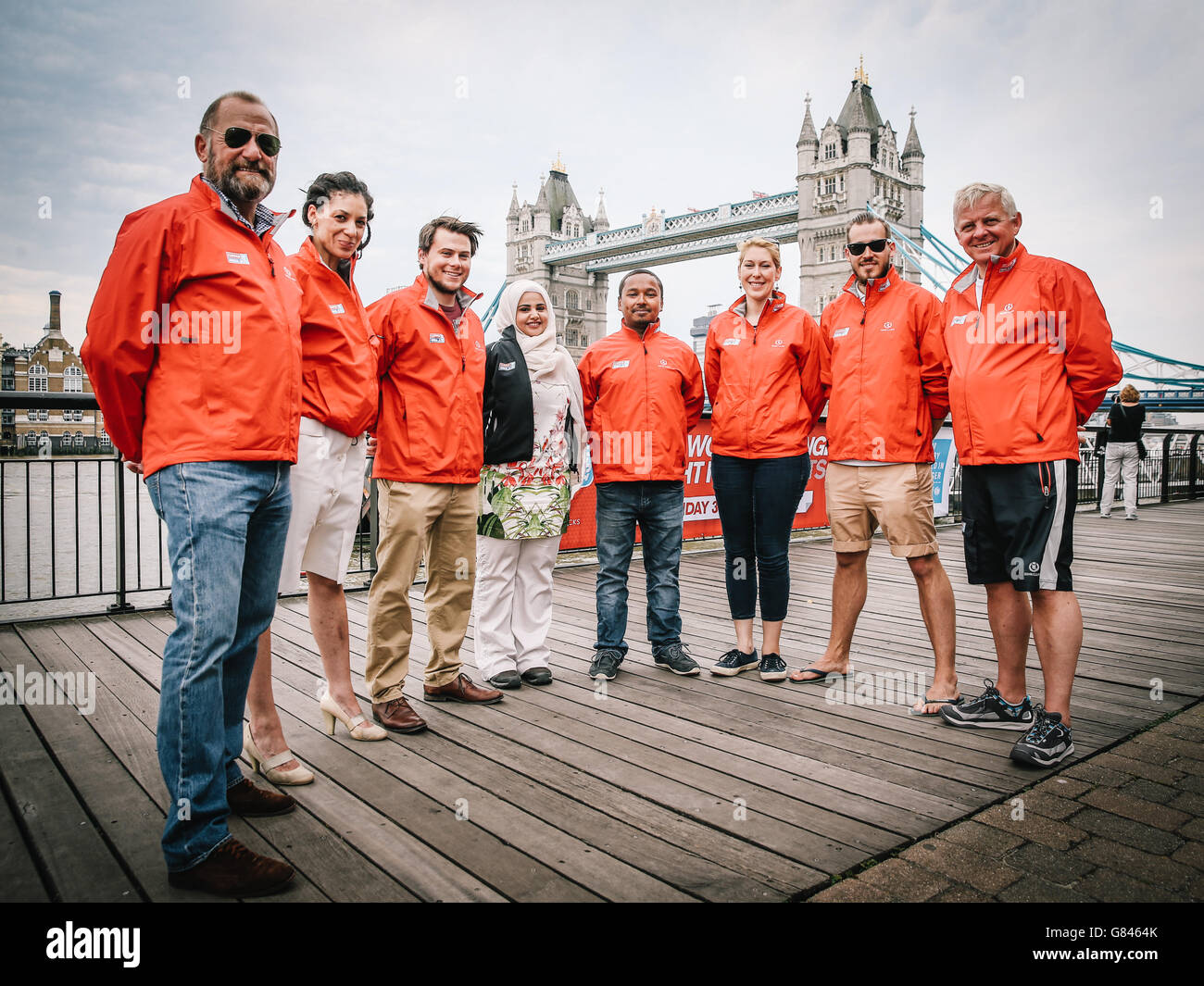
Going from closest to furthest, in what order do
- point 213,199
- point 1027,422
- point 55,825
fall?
1. point 213,199
2. point 55,825
3. point 1027,422

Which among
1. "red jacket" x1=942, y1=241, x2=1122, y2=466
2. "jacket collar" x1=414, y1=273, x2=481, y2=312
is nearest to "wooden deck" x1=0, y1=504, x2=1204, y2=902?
"red jacket" x1=942, y1=241, x2=1122, y2=466

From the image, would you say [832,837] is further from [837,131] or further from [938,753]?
[837,131]

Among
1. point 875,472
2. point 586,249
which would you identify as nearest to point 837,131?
point 586,249

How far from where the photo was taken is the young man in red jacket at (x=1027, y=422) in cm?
262

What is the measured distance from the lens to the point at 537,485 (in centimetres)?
346

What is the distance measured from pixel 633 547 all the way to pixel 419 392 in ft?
4.26

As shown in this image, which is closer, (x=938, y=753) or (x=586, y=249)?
(x=938, y=753)

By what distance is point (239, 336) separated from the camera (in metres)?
1.88

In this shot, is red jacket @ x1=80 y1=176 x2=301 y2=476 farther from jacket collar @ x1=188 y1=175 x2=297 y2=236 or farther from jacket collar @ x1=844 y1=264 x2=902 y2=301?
jacket collar @ x1=844 y1=264 x2=902 y2=301

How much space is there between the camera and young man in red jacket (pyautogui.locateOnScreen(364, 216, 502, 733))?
2928 mm

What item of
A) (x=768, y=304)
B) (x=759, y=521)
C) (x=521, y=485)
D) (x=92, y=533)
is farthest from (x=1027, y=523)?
(x=92, y=533)

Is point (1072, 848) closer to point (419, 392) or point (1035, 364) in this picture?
point (1035, 364)
